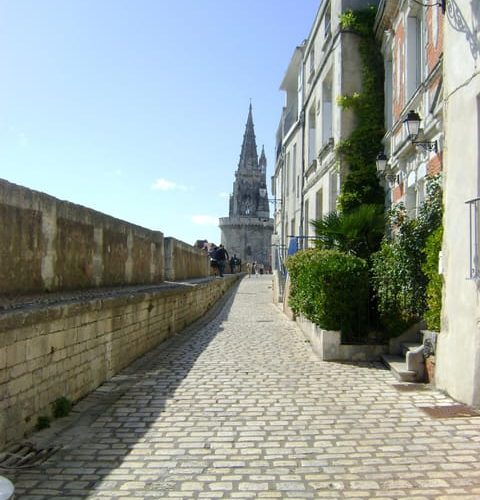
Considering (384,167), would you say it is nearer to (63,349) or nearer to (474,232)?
(474,232)

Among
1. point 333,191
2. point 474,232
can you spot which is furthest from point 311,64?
point 474,232

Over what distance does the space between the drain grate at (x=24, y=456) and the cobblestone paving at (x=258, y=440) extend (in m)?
0.09

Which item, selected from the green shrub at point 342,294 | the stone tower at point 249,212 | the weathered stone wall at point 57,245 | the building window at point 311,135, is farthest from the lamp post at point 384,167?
the stone tower at point 249,212

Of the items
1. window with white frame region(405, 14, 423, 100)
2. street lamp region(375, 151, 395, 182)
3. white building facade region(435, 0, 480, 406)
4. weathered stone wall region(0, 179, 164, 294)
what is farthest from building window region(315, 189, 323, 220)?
white building facade region(435, 0, 480, 406)

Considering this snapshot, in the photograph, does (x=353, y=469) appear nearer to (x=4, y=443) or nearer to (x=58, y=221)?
(x=4, y=443)

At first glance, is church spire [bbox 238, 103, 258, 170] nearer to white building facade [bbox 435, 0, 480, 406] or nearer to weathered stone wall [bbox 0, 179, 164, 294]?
weathered stone wall [bbox 0, 179, 164, 294]

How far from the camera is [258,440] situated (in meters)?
4.89

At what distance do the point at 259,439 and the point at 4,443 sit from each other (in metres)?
2.09

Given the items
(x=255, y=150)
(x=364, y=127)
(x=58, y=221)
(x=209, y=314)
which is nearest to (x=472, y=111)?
(x=58, y=221)

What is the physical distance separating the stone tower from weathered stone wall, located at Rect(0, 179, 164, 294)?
215ft

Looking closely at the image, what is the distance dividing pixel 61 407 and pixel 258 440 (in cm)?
209

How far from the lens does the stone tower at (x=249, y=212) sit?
78125 millimetres

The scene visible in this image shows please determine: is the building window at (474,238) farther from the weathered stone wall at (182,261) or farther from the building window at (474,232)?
the weathered stone wall at (182,261)

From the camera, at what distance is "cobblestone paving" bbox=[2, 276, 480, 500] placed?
12.7ft
